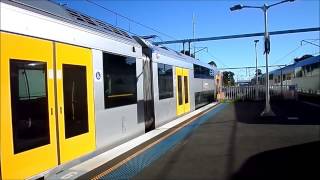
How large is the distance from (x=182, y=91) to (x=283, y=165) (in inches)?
454

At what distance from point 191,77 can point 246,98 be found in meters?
12.7

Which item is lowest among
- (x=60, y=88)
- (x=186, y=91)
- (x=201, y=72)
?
(x=186, y=91)

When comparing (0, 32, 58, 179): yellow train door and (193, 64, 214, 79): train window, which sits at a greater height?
(193, 64, 214, 79): train window

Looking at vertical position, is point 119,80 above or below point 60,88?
above

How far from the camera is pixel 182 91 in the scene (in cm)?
1927

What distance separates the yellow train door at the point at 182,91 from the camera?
1839cm

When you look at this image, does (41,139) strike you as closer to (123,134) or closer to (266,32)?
(123,134)

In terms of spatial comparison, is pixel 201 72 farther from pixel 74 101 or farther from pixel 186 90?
pixel 74 101

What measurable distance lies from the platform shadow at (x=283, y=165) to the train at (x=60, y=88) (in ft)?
10.1

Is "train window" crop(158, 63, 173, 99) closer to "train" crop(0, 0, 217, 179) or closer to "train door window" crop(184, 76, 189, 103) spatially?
"train" crop(0, 0, 217, 179)

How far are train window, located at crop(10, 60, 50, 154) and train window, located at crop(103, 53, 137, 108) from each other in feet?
8.99

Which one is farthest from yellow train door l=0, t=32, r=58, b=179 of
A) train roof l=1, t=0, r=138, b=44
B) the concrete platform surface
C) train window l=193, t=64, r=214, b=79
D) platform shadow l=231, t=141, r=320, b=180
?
train window l=193, t=64, r=214, b=79

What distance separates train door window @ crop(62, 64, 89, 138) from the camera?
7516mm

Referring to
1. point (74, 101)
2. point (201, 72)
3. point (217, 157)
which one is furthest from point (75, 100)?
point (201, 72)
